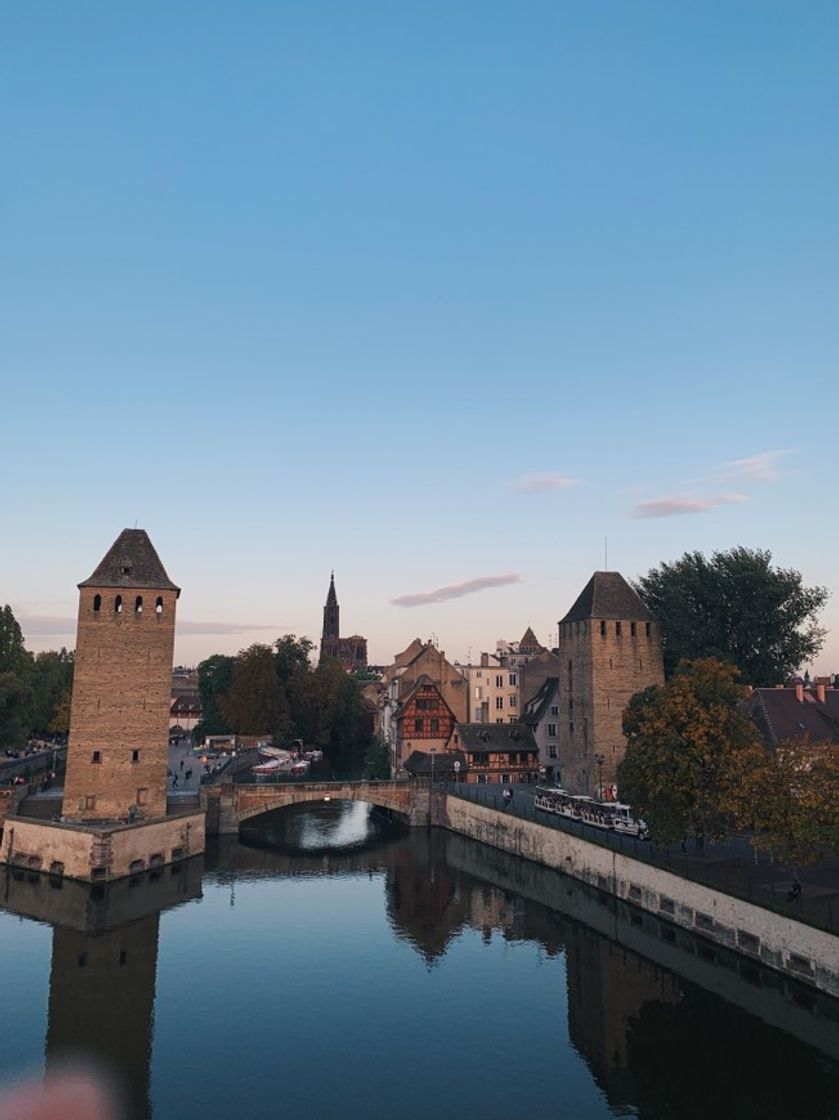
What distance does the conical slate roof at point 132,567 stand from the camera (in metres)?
62.2

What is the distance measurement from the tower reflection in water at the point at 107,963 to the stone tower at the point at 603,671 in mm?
33345

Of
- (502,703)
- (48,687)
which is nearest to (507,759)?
(502,703)

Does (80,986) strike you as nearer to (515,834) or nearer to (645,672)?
(515,834)

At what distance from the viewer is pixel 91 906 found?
49906 mm

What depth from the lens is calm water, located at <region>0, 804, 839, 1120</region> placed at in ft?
95.1

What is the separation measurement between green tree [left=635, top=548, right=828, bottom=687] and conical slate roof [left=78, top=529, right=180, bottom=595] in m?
47.9

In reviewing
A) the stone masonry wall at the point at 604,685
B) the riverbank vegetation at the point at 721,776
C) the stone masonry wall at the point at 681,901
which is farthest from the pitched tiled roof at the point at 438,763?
the riverbank vegetation at the point at 721,776

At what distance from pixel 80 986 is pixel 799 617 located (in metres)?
68.4

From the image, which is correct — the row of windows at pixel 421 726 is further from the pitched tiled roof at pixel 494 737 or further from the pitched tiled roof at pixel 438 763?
the pitched tiled roof at pixel 494 737

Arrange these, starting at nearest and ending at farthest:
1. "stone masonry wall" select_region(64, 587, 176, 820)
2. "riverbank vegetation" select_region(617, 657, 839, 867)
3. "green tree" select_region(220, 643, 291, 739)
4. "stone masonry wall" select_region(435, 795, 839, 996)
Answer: "stone masonry wall" select_region(435, 795, 839, 996) < "riverbank vegetation" select_region(617, 657, 839, 867) < "stone masonry wall" select_region(64, 587, 176, 820) < "green tree" select_region(220, 643, 291, 739)

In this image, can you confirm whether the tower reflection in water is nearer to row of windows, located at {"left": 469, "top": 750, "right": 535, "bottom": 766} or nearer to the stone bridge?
the stone bridge

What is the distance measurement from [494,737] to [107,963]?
170ft

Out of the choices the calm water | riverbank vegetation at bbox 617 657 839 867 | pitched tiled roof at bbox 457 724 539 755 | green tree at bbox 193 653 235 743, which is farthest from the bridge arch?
green tree at bbox 193 653 235 743

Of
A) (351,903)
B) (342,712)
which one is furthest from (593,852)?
(342,712)
